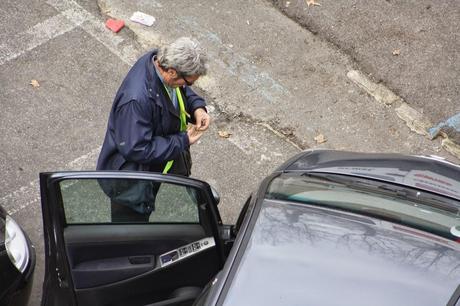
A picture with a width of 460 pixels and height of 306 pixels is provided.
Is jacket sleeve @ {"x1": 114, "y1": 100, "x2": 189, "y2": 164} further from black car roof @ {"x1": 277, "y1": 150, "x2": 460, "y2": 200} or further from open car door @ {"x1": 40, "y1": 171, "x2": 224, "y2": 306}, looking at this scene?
black car roof @ {"x1": 277, "y1": 150, "x2": 460, "y2": 200}

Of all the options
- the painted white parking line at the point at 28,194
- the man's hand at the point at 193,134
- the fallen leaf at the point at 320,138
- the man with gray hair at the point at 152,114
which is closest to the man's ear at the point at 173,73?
the man with gray hair at the point at 152,114

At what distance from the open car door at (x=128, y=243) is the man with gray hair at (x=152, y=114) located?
8 cm

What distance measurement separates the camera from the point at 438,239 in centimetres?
339

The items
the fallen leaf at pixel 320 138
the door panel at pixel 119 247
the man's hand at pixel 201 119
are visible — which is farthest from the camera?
the fallen leaf at pixel 320 138

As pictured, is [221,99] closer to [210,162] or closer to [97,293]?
[210,162]

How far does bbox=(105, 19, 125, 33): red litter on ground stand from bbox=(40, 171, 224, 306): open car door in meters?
3.41

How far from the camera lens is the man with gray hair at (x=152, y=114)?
4051mm

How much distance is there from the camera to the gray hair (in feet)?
13.2

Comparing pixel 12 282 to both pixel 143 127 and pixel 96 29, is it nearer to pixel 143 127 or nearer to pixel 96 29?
pixel 143 127

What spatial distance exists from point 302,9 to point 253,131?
65.5 inches

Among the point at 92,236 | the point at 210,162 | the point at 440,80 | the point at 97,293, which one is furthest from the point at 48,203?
A: the point at 440,80

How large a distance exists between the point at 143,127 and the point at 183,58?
45cm

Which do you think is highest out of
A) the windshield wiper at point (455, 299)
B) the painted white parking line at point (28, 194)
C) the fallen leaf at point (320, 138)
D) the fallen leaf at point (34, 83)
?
the windshield wiper at point (455, 299)

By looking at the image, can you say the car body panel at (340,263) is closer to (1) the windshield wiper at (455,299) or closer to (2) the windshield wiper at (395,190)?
(1) the windshield wiper at (455,299)
